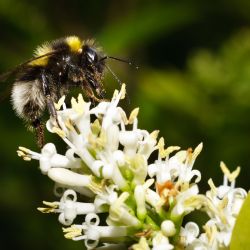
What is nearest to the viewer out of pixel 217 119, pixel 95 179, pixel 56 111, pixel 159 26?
pixel 95 179

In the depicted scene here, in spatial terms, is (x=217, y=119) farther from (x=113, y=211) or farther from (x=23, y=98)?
(x=113, y=211)

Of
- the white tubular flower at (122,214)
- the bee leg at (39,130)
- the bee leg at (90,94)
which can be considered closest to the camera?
the white tubular flower at (122,214)

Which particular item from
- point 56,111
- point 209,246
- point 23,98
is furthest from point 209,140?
point 209,246

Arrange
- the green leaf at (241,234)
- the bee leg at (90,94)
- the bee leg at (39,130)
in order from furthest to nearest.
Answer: the bee leg at (39,130), the bee leg at (90,94), the green leaf at (241,234)

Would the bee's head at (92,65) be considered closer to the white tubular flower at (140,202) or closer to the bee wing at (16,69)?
the bee wing at (16,69)

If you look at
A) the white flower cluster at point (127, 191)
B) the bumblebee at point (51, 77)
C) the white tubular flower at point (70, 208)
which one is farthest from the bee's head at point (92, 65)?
the white tubular flower at point (70, 208)

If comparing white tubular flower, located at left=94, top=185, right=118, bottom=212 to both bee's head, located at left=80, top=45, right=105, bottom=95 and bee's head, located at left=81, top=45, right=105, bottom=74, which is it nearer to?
bee's head, located at left=80, top=45, right=105, bottom=95

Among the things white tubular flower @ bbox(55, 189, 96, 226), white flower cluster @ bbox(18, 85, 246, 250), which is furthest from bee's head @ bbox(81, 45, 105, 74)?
white tubular flower @ bbox(55, 189, 96, 226)
